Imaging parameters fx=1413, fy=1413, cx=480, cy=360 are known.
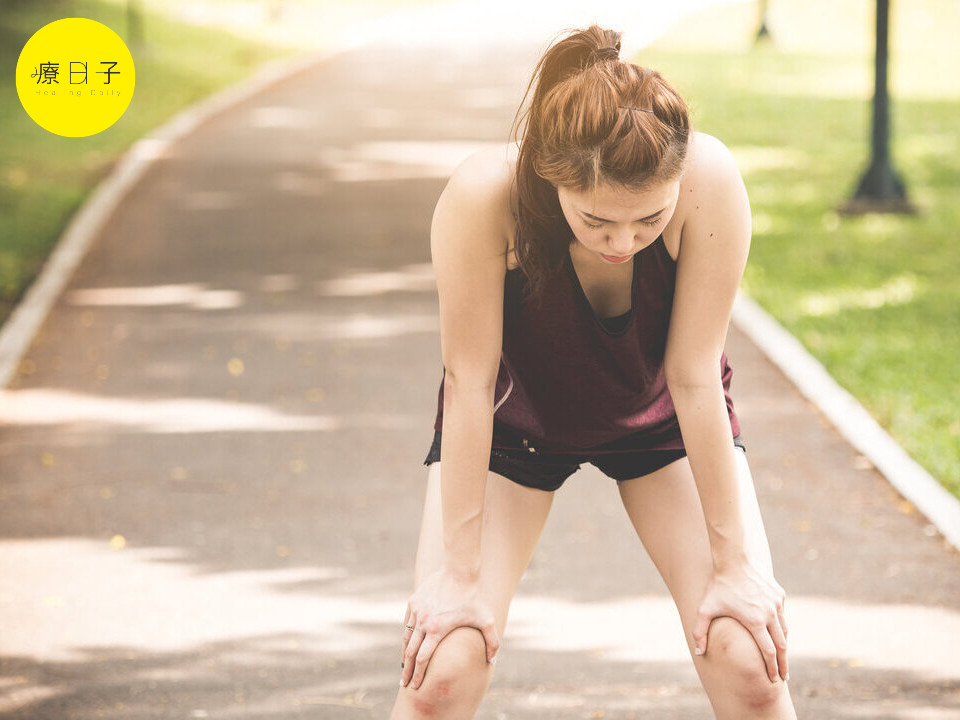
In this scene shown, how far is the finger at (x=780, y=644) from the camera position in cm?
290

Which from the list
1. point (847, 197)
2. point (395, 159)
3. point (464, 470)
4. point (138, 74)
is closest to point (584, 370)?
point (464, 470)

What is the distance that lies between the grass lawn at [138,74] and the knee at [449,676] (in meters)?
6.92

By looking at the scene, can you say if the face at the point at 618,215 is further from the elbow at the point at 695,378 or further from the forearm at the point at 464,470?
the forearm at the point at 464,470

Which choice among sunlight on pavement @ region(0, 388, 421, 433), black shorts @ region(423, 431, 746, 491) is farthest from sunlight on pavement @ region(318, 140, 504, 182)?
black shorts @ region(423, 431, 746, 491)

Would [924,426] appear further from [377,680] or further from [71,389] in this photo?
[71,389]

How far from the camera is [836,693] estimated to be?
428 cm

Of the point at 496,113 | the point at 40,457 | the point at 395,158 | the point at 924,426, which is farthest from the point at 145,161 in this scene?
the point at 924,426

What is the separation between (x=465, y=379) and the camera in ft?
9.75

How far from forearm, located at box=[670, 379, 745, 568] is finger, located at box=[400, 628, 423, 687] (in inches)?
26.0

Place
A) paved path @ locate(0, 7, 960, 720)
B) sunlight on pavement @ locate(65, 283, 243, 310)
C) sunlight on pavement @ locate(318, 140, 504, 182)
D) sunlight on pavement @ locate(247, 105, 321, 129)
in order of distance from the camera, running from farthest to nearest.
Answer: sunlight on pavement @ locate(247, 105, 321, 129) < sunlight on pavement @ locate(318, 140, 504, 182) < sunlight on pavement @ locate(65, 283, 243, 310) < paved path @ locate(0, 7, 960, 720)

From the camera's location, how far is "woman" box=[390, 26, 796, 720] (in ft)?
9.21

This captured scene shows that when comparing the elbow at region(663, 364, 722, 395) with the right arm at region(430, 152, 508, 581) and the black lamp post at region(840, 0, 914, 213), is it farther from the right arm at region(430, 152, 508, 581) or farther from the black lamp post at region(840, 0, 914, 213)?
the black lamp post at region(840, 0, 914, 213)

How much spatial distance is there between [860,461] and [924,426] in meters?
0.53

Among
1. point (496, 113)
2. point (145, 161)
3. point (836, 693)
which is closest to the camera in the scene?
point (836, 693)
